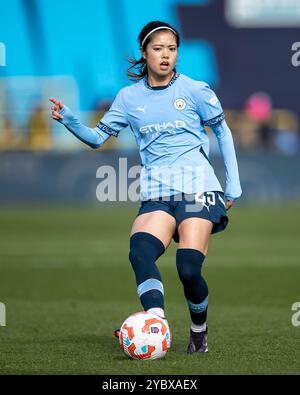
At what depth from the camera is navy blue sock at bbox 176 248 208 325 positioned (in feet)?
23.7

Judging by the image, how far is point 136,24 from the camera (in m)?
32.3

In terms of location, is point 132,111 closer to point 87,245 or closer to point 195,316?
point 195,316

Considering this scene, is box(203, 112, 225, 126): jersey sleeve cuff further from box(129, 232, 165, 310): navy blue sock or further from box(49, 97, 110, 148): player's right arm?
box(129, 232, 165, 310): navy blue sock

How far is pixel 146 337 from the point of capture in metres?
7.09

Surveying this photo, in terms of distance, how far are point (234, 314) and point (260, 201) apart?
14.7 m

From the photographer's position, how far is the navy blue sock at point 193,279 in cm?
721

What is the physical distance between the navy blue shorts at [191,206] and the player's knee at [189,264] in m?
0.28

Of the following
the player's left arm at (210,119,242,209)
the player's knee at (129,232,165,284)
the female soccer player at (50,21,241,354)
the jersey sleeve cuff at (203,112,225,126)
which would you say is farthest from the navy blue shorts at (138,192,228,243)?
the jersey sleeve cuff at (203,112,225,126)

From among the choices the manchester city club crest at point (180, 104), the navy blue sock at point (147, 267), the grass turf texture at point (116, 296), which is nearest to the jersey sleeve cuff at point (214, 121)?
the manchester city club crest at point (180, 104)

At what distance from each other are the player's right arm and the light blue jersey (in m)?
0.02

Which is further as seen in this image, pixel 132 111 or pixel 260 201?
pixel 260 201

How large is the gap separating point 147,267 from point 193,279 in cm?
35
